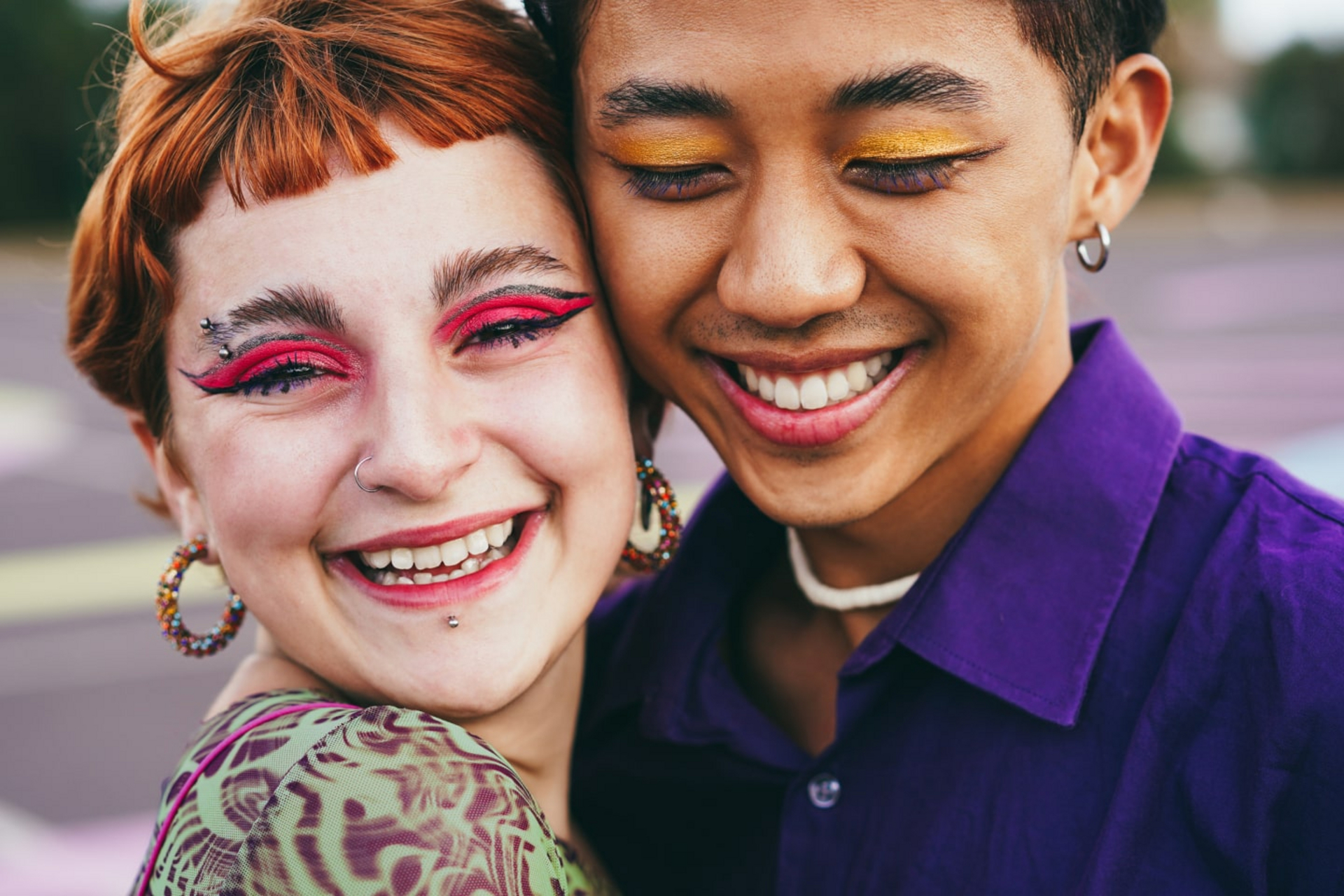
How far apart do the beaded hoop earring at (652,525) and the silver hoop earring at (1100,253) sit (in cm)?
82

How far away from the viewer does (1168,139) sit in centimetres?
3098

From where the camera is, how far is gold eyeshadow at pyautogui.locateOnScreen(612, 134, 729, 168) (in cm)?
187

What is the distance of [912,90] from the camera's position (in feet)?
5.84

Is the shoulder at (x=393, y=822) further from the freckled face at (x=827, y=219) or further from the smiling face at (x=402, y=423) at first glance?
the freckled face at (x=827, y=219)

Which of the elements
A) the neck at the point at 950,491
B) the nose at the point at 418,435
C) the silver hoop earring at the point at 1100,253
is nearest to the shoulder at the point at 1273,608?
the neck at the point at 950,491

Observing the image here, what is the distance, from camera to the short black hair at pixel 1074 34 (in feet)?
6.10

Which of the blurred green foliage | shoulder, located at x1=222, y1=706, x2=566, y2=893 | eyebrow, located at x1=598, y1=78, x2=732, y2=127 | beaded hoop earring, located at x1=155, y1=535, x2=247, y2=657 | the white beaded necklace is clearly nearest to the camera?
shoulder, located at x1=222, y1=706, x2=566, y2=893

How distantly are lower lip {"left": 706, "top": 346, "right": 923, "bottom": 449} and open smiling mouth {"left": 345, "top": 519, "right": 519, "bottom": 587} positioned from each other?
0.44 m

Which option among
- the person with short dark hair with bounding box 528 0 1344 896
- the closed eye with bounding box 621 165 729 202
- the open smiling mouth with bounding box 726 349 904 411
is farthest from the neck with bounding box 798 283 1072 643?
the closed eye with bounding box 621 165 729 202

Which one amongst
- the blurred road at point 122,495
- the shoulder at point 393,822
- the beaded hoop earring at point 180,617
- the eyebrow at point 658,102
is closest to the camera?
the shoulder at point 393,822

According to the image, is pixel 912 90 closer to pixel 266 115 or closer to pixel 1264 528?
pixel 1264 528

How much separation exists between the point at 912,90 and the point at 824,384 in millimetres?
469

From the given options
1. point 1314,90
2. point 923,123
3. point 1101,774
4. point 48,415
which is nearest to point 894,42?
point 923,123

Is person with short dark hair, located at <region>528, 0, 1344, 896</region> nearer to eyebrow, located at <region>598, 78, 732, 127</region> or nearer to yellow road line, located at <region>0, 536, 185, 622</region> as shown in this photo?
eyebrow, located at <region>598, 78, 732, 127</region>
